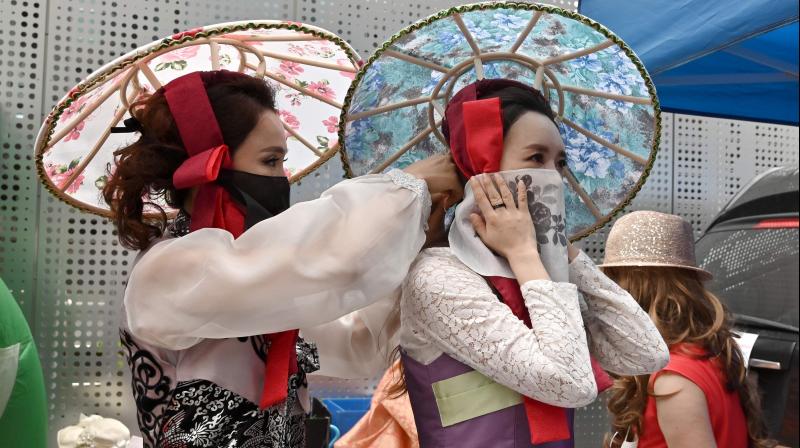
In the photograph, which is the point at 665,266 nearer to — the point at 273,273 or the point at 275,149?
the point at 275,149

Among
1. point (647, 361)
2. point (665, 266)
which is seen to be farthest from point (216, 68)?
point (665, 266)

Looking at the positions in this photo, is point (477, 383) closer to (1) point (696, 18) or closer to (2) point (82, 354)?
(1) point (696, 18)

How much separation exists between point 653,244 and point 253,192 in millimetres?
1591

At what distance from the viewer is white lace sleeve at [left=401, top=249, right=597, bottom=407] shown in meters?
1.60

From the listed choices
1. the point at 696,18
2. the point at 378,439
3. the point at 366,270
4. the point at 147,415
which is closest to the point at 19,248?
the point at 378,439

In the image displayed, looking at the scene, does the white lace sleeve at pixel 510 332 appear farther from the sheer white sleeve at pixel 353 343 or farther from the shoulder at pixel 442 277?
the sheer white sleeve at pixel 353 343

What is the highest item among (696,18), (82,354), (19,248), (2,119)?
(696,18)

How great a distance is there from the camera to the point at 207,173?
5.80 feet

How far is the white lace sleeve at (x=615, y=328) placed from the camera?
1947mm

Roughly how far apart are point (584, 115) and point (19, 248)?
270 centimetres

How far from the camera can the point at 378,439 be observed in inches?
121

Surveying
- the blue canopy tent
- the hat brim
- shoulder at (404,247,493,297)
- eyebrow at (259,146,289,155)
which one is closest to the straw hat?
the hat brim

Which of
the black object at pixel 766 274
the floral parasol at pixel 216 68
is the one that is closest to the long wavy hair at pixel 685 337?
the black object at pixel 766 274

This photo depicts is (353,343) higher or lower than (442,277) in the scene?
lower
